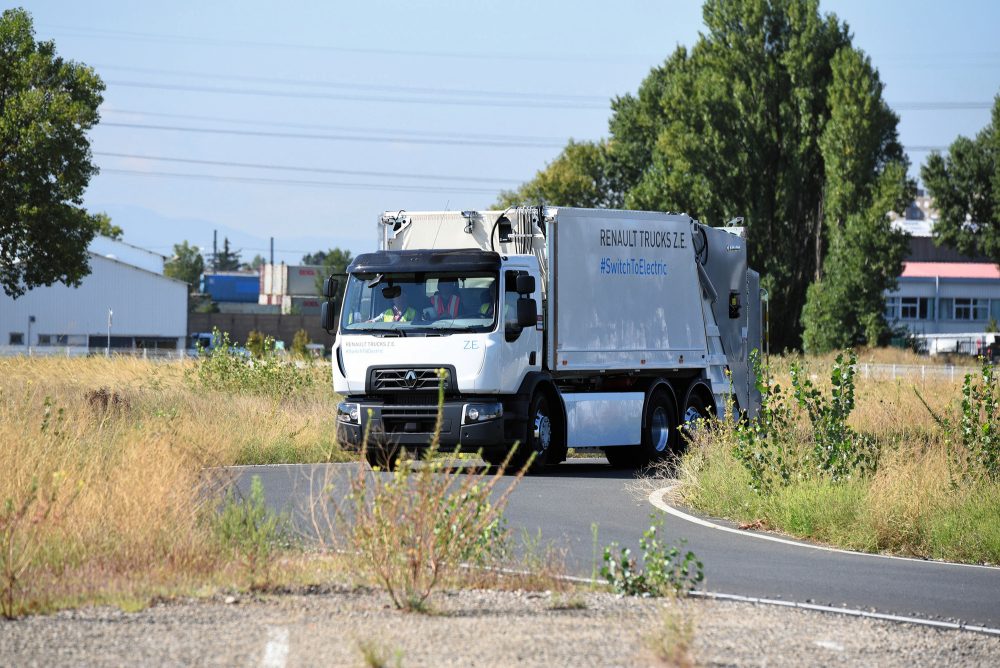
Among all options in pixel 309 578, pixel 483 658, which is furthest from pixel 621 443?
pixel 483 658

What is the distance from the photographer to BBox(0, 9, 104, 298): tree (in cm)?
→ 4388

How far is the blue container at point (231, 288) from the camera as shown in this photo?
477 feet

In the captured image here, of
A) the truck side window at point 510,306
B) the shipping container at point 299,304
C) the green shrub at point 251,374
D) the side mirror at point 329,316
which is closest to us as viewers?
the truck side window at point 510,306

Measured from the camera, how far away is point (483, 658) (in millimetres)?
6641

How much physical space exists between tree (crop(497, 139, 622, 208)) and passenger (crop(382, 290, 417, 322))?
60.9 m

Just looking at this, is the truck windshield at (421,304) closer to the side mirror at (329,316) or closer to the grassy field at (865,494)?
the side mirror at (329,316)

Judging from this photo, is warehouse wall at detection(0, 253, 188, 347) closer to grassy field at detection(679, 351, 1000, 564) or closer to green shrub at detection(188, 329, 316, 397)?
green shrub at detection(188, 329, 316, 397)

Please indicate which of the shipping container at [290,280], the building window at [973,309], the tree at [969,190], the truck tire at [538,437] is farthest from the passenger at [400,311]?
the shipping container at [290,280]

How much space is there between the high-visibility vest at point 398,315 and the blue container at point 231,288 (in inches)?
5071

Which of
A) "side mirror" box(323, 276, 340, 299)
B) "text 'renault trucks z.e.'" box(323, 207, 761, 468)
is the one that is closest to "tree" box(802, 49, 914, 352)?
"text 'renault trucks z.e.'" box(323, 207, 761, 468)

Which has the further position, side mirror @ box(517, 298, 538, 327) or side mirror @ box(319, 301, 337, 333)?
side mirror @ box(319, 301, 337, 333)

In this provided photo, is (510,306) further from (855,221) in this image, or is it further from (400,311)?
(855,221)

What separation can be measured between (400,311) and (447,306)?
62 centimetres

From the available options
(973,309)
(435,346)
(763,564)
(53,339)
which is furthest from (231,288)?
(763,564)
